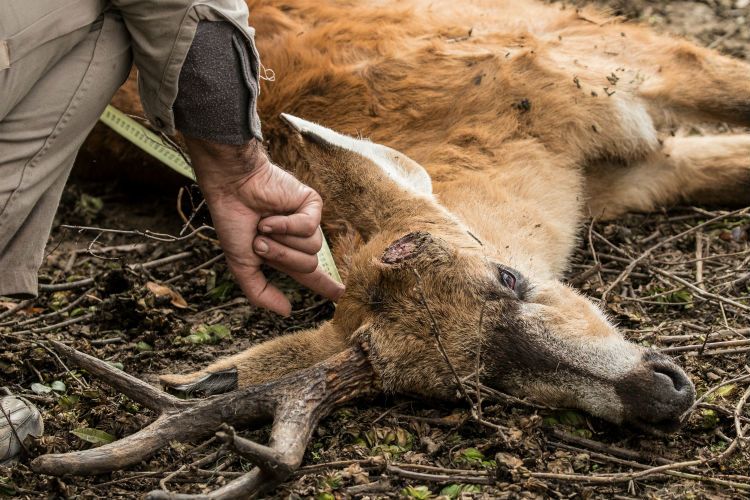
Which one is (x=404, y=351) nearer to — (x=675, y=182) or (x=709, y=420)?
(x=709, y=420)

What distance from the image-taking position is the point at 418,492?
340 cm

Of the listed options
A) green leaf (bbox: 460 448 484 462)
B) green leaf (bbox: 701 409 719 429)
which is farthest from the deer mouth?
green leaf (bbox: 460 448 484 462)

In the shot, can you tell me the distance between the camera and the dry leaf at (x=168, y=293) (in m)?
5.27

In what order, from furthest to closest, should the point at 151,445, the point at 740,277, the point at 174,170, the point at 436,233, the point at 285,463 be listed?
the point at 174,170
the point at 740,277
the point at 436,233
the point at 151,445
the point at 285,463

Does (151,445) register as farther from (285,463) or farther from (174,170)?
(174,170)

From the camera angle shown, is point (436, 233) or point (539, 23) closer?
point (436, 233)

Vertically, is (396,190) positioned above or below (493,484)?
above

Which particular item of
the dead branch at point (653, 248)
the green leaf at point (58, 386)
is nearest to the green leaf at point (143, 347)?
the green leaf at point (58, 386)

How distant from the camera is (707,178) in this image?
573cm

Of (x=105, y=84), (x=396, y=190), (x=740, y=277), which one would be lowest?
(x=740, y=277)

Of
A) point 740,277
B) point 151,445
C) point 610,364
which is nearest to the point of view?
point 151,445

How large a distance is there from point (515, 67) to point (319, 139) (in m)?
1.58

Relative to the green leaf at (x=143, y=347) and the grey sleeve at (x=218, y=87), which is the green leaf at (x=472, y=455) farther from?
the green leaf at (x=143, y=347)

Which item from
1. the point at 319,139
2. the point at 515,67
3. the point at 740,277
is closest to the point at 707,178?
the point at 740,277
